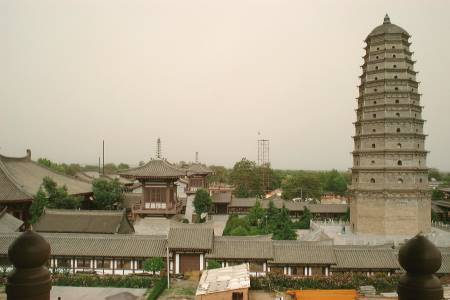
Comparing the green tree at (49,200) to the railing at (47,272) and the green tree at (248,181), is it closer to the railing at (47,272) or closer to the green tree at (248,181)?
the railing at (47,272)

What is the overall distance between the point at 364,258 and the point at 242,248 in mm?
7357

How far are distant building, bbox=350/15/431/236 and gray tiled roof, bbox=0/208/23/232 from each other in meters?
28.9

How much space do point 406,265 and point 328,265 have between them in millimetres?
22712

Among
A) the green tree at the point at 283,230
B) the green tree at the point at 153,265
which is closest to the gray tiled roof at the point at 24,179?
the green tree at the point at 153,265

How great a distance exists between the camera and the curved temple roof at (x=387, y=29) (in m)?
37.9

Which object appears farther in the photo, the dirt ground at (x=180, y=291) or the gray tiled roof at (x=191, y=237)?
the gray tiled roof at (x=191, y=237)

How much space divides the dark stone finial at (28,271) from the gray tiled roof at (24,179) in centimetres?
3580

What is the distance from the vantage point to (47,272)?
2.42 m

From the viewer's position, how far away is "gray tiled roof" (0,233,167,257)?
24812mm

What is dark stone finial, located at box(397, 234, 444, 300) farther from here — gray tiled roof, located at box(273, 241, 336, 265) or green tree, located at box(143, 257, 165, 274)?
green tree, located at box(143, 257, 165, 274)

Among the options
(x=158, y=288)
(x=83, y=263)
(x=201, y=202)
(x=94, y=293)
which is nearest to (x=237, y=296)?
(x=158, y=288)

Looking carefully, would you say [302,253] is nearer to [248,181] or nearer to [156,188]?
[156,188]

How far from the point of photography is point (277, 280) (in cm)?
2308

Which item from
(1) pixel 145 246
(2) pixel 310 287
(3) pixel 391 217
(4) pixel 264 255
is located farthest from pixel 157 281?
(3) pixel 391 217
